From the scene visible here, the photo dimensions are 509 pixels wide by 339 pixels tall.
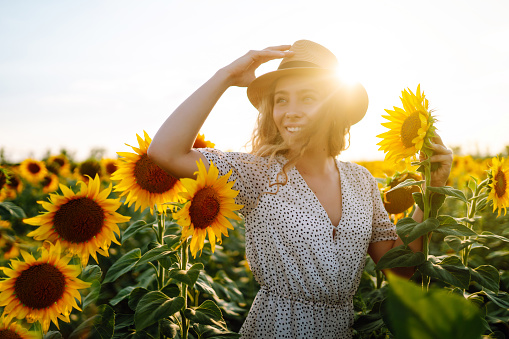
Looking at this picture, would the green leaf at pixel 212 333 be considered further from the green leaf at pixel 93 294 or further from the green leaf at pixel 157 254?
the green leaf at pixel 93 294

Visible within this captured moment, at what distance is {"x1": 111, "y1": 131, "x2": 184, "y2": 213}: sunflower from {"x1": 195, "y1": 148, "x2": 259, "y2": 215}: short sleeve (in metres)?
0.23

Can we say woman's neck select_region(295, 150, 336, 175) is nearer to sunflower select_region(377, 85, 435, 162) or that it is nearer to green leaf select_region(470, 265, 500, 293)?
sunflower select_region(377, 85, 435, 162)

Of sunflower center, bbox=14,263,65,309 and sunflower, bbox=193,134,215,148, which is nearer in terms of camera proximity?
sunflower center, bbox=14,263,65,309

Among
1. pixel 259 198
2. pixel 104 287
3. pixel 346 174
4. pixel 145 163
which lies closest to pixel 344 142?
pixel 346 174

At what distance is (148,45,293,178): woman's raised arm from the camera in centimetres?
169

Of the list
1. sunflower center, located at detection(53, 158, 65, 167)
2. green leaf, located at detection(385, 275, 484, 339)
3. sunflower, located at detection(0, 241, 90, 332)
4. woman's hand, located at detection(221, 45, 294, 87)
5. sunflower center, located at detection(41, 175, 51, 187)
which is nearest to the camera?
green leaf, located at detection(385, 275, 484, 339)

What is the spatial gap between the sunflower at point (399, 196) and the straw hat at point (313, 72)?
0.51m

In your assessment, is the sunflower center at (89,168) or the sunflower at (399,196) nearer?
the sunflower at (399,196)

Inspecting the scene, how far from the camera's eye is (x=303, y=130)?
210 cm

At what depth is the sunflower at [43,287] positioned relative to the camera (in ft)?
4.50

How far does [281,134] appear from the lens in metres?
2.15

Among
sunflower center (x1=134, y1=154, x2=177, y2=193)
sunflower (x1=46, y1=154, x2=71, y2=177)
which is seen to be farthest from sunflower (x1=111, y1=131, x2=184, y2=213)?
sunflower (x1=46, y1=154, x2=71, y2=177)

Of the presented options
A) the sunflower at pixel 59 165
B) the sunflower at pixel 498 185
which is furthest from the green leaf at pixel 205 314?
the sunflower at pixel 59 165

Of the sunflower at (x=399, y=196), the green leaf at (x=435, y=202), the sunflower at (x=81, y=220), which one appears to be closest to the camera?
the sunflower at (x=81, y=220)
